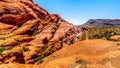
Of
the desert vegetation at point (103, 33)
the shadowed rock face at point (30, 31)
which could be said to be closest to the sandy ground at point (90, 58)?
the shadowed rock face at point (30, 31)

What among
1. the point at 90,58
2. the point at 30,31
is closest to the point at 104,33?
the point at 30,31

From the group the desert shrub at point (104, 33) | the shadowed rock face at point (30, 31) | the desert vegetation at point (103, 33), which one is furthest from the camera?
the desert shrub at point (104, 33)

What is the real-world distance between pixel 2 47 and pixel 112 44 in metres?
21.8

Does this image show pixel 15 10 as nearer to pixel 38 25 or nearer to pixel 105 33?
pixel 38 25

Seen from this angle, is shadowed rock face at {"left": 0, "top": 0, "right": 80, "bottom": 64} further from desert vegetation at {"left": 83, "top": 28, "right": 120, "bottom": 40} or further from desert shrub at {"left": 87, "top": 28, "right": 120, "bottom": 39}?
desert shrub at {"left": 87, "top": 28, "right": 120, "bottom": 39}

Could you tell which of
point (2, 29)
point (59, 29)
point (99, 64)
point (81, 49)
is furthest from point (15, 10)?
point (99, 64)

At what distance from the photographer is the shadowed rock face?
59250 millimetres

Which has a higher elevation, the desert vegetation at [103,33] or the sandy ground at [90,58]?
the desert vegetation at [103,33]

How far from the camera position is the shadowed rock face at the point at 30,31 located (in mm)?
59250

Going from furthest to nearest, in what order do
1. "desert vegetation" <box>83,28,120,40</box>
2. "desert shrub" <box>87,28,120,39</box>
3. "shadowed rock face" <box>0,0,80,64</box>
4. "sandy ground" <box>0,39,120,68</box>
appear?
"desert shrub" <box>87,28,120,39</box> → "desert vegetation" <box>83,28,120,40</box> → "shadowed rock face" <box>0,0,80,64</box> → "sandy ground" <box>0,39,120,68</box>

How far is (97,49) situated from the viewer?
1649 inches

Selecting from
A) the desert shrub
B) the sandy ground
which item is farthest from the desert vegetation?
the sandy ground

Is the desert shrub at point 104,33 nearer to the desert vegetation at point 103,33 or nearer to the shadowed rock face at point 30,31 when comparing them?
the desert vegetation at point 103,33

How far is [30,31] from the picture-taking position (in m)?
69.1
